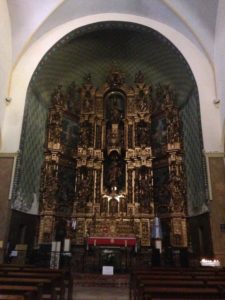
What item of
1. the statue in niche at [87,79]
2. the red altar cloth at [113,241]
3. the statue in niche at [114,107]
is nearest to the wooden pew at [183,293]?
the red altar cloth at [113,241]

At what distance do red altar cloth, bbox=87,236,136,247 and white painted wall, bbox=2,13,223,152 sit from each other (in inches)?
211

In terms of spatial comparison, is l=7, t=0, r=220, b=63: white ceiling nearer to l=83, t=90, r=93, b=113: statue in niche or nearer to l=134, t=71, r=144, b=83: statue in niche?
l=134, t=71, r=144, b=83: statue in niche

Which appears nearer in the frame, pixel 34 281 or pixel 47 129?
pixel 34 281

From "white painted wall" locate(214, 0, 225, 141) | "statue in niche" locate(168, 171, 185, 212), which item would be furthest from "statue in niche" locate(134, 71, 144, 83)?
"statue in niche" locate(168, 171, 185, 212)

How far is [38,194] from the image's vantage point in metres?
15.0

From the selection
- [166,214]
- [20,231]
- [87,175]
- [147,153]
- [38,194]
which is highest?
[147,153]

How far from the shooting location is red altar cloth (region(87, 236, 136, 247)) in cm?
1255

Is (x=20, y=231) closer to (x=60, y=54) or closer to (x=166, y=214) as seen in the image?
(x=166, y=214)

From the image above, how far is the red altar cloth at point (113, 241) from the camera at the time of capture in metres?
12.6

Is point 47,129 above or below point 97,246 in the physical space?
above

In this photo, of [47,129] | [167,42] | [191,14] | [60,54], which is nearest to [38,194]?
[47,129]

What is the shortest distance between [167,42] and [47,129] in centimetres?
815

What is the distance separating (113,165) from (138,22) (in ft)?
26.2

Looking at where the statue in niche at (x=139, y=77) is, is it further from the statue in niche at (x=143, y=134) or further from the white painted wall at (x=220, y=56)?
the white painted wall at (x=220, y=56)
